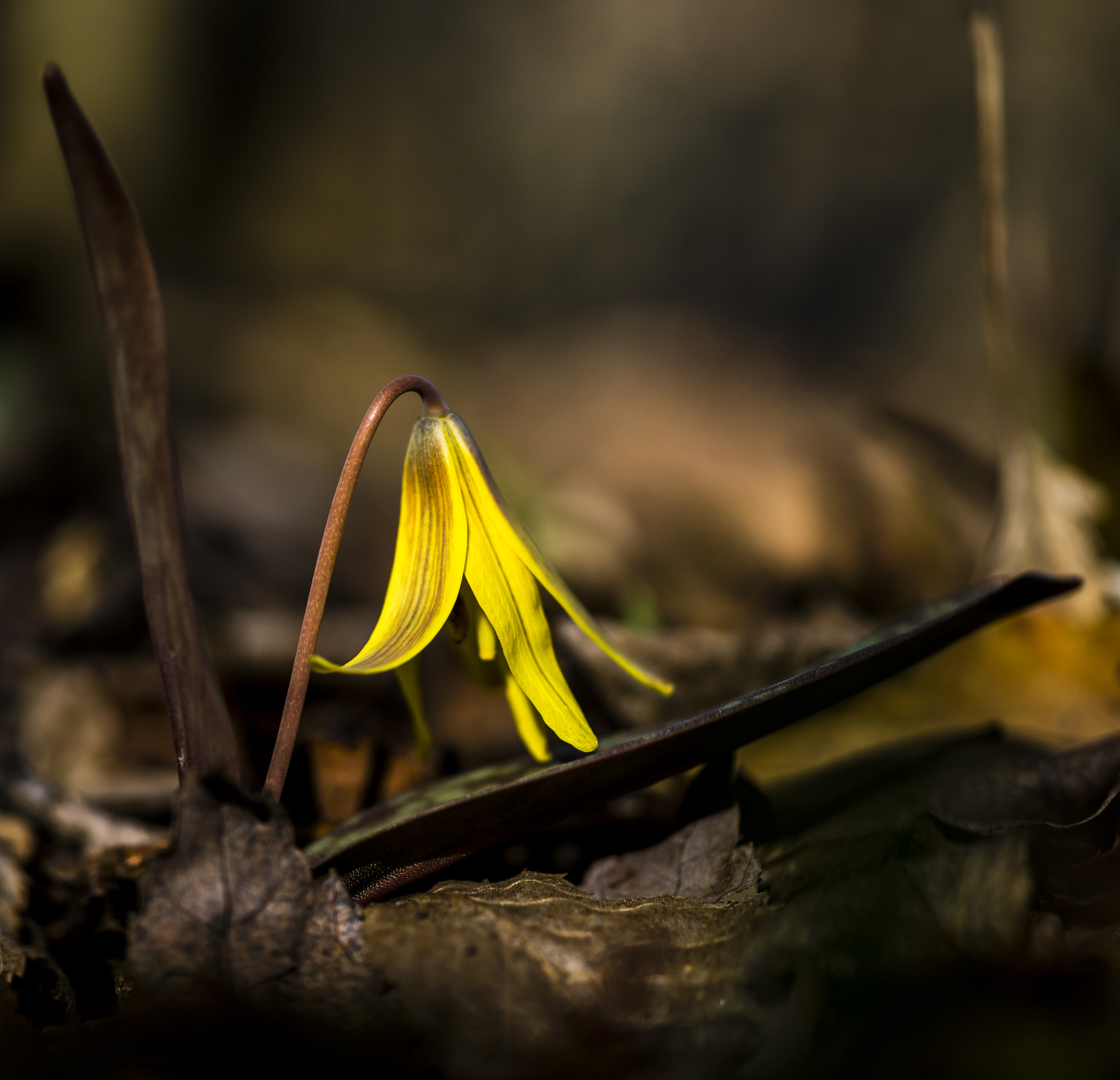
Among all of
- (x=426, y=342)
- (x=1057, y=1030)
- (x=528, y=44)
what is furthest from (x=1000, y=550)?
(x=528, y=44)

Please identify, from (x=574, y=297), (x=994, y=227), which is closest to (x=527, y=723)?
(x=994, y=227)

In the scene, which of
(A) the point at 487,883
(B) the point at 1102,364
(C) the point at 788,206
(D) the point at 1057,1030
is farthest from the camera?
→ (C) the point at 788,206

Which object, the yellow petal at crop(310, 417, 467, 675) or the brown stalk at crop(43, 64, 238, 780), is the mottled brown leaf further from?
the brown stalk at crop(43, 64, 238, 780)

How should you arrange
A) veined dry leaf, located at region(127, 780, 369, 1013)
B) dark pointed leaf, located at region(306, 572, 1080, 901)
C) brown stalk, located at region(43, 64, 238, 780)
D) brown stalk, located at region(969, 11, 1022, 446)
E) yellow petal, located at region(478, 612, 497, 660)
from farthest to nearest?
brown stalk, located at region(969, 11, 1022, 446) < yellow petal, located at region(478, 612, 497, 660) < brown stalk, located at region(43, 64, 238, 780) < dark pointed leaf, located at region(306, 572, 1080, 901) < veined dry leaf, located at region(127, 780, 369, 1013)

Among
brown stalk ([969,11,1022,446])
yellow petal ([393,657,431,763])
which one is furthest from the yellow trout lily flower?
brown stalk ([969,11,1022,446])

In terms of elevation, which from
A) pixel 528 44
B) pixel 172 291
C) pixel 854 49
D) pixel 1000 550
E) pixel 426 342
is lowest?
pixel 1000 550

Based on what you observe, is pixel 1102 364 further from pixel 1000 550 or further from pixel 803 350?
pixel 803 350

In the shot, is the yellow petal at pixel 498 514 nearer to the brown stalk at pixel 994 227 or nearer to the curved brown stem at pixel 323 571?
the curved brown stem at pixel 323 571
